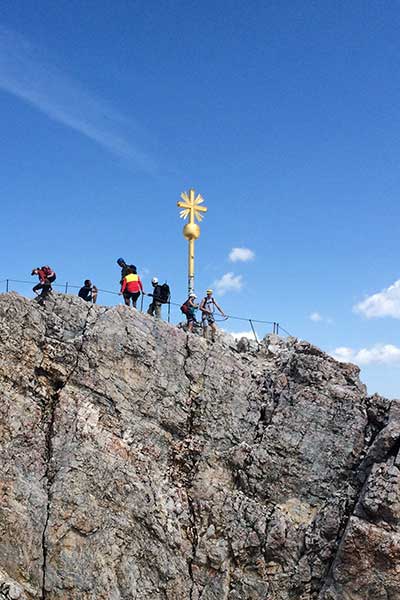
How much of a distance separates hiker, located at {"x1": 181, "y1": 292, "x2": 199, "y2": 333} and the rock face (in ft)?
5.08

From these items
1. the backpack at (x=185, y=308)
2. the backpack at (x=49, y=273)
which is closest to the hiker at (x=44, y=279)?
the backpack at (x=49, y=273)

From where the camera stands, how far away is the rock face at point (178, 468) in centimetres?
2252

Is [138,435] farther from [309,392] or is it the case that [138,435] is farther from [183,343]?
[309,392]

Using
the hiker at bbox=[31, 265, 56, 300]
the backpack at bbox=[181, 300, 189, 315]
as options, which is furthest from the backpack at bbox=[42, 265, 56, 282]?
the backpack at bbox=[181, 300, 189, 315]

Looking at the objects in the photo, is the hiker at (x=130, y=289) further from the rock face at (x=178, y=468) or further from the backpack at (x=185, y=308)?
the backpack at (x=185, y=308)

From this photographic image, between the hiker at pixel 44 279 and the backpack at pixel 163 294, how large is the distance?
17.1 ft

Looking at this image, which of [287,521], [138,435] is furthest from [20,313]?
[287,521]

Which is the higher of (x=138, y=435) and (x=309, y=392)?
(x=309, y=392)

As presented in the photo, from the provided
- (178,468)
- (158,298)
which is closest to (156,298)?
(158,298)

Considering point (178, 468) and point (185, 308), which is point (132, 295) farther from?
point (178, 468)

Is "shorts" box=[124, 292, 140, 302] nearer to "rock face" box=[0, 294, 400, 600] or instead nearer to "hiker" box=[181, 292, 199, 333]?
"rock face" box=[0, 294, 400, 600]

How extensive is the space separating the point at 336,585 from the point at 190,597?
5763 millimetres

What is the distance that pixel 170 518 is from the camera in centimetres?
2377

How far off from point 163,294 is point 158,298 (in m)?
0.47
